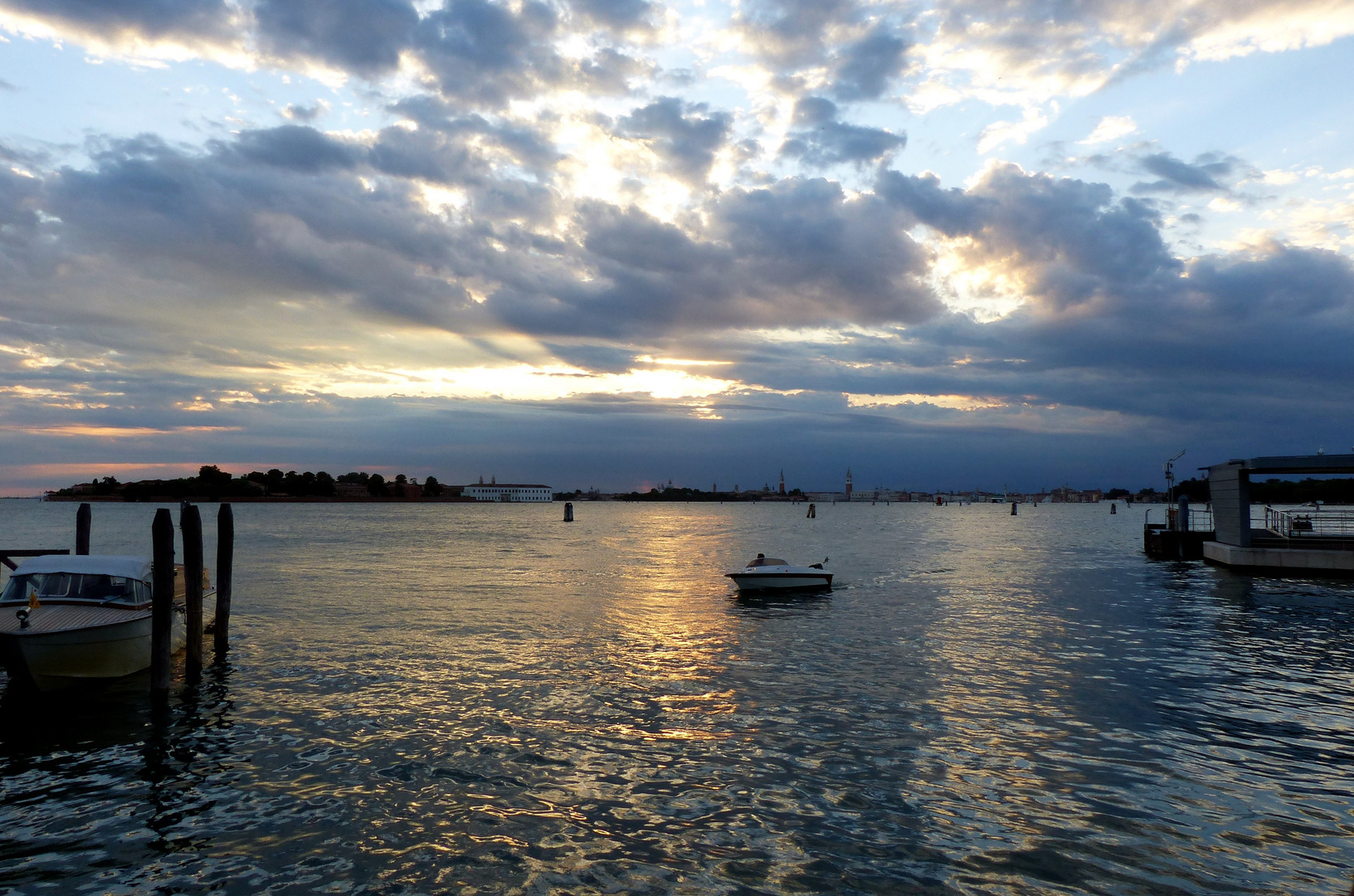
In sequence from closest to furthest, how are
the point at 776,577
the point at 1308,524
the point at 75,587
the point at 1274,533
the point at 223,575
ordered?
the point at 75,587 < the point at 223,575 < the point at 776,577 < the point at 1308,524 < the point at 1274,533

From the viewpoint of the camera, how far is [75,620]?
20.2 m

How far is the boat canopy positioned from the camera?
21.6 metres

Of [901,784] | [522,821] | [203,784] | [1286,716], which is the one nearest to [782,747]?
[901,784]

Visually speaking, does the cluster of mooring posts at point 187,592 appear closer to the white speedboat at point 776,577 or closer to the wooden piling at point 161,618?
the wooden piling at point 161,618

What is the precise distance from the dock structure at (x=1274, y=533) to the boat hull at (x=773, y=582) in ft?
93.1

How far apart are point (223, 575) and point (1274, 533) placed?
67355mm

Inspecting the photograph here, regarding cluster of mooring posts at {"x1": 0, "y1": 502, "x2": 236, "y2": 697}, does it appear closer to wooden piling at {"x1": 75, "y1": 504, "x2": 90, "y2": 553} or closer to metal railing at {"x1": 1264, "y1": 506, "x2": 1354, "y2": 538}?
wooden piling at {"x1": 75, "y1": 504, "x2": 90, "y2": 553}

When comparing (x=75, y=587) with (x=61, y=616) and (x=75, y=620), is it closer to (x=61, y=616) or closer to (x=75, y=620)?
(x=61, y=616)

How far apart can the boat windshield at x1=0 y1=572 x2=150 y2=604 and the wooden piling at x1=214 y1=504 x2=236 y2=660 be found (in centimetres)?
364

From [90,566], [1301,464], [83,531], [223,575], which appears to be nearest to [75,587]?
[90,566]

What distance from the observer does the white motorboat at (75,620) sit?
19062 millimetres

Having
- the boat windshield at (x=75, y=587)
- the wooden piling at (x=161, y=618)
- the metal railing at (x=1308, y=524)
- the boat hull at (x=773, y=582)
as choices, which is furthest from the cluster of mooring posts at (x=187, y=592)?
the metal railing at (x=1308, y=524)

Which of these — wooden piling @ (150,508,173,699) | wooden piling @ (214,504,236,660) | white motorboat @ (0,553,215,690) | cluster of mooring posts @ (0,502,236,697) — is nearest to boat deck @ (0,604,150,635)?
white motorboat @ (0,553,215,690)

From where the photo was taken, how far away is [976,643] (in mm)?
28094
